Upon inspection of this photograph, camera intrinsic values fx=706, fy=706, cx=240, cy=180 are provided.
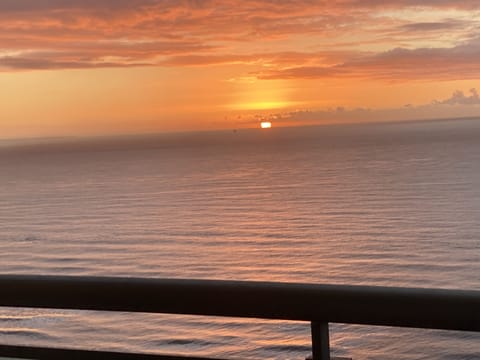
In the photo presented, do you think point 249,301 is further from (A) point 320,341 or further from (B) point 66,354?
(B) point 66,354

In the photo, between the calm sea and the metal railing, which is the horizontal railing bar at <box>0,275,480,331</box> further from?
the calm sea

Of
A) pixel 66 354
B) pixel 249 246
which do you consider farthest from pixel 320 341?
pixel 249 246

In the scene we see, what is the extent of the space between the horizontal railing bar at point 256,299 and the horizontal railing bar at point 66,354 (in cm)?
10

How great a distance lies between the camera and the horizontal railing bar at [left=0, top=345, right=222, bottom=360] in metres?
1.55

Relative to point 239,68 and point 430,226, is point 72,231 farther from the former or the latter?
point 239,68

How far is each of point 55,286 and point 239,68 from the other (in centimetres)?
4182

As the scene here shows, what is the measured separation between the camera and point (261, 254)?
2241 centimetres

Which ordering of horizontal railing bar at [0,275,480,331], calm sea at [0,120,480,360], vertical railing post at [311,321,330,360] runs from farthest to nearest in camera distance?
calm sea at [0,120,480,360] → vertical railing post at [311,321,330,360] → horizontal railing bar at [0,275,480,331]

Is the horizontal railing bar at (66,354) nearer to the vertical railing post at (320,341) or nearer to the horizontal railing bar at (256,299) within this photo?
the horizontal railing bar at (256,299)

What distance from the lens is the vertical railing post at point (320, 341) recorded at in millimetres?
1479

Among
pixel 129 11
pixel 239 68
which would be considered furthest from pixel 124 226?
pixel 129 11

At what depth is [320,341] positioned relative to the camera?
1482 mm

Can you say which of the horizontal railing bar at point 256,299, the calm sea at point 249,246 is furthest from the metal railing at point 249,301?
the calm sea at point 249,246

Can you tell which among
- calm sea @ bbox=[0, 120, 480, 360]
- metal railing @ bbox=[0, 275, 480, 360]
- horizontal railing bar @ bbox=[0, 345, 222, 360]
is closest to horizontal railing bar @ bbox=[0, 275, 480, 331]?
metal railing @ bbox=[0, 275, 480, 360]
